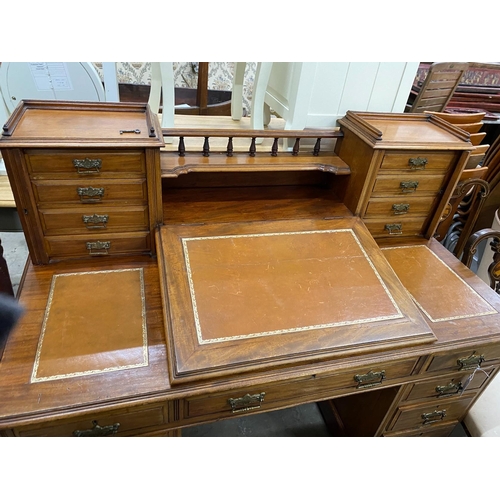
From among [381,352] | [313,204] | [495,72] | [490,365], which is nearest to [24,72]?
[313,204]

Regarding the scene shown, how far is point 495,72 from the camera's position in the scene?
4.05m

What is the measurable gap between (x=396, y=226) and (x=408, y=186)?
189mm

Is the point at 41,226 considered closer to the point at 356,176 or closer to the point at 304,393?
the point at 304,393

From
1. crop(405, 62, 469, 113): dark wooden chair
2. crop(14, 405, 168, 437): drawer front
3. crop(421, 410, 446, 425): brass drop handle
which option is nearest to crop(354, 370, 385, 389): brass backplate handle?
crop(421, 410, 446, 425): brass drop handle

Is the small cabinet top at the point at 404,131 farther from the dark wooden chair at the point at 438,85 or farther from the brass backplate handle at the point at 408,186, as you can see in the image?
the dark wooden chair at the point at 438,85

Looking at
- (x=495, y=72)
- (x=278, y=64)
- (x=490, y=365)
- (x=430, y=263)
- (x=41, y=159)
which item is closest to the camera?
(x=41, y=159)

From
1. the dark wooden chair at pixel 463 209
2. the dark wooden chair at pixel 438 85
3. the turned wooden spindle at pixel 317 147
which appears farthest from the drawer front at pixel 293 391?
the dark wooden chair at pixel 438 85

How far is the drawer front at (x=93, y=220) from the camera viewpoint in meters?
1.23

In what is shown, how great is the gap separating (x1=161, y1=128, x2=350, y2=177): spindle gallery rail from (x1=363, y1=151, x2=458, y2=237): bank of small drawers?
163 mm

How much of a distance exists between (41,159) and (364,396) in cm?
151

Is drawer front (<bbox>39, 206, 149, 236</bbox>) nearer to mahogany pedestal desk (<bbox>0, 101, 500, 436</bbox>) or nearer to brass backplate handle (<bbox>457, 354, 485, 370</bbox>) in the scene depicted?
mahogany pedestal desk (<bbox>0, 101, 500, 436</bbox>)

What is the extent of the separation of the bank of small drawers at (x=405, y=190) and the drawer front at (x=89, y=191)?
0.90 meters

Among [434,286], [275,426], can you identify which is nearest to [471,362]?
[434,286]

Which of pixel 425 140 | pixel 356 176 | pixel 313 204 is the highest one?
pixel 425 140
